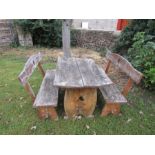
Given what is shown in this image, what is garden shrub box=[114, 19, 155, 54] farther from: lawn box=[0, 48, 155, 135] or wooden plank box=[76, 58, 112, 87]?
wooden plank box=[76, 58, 112, 87]

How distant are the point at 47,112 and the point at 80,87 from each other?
0.76m

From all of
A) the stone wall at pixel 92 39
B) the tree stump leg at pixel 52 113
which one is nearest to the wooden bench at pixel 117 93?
A: the tree stump leg at pixel 52 113

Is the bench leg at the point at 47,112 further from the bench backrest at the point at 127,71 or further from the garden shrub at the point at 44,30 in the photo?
the garden shrub at the point at 44,30

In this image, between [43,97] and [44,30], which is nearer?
[43,97]

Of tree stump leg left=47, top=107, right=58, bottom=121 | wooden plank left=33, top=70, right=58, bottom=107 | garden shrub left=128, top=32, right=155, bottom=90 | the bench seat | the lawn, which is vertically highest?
garden shrub left=128, top=32, right=155, bottom=90

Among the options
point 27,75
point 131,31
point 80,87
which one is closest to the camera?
point 80,87

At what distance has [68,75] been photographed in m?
2.98

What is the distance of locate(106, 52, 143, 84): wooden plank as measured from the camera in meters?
2.69

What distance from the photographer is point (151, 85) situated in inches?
148

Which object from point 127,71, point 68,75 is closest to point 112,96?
point 127,71

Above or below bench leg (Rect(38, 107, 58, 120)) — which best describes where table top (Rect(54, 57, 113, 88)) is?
above

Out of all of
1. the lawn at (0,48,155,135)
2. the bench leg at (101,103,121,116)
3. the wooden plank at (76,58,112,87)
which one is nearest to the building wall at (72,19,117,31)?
the lawn at (0,48,155,135)

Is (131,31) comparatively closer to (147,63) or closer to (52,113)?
(147,63)

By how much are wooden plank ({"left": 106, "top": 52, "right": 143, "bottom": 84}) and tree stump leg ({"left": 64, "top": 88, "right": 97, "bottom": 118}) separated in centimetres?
65
